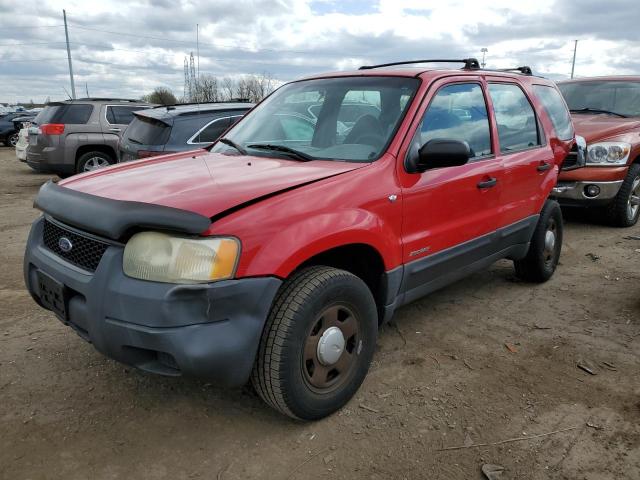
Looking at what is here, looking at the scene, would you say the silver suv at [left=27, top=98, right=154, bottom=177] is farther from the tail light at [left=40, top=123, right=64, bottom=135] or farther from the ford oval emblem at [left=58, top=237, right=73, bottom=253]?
the ford oval emblem at [left=58, top=237, right=73, bottom=253]

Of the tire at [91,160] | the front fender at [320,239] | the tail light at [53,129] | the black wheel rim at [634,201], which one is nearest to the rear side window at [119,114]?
the tire at [91,160]

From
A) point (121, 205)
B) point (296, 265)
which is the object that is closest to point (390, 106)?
point (296, 265)

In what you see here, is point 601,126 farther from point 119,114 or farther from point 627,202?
point 119,114

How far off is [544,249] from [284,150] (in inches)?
105

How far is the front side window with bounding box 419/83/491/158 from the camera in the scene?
132 inches

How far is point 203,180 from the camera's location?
2.72 m

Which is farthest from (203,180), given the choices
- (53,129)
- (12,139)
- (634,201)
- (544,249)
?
(12,139)

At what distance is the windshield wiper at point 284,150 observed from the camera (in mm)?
3168

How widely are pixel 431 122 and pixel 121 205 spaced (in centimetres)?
194

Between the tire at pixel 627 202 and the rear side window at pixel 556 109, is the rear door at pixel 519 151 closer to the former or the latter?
the rear side window at pixel 556 109

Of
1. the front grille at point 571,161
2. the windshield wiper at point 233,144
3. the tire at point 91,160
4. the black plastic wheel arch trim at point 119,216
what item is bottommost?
the tire at point 91,160

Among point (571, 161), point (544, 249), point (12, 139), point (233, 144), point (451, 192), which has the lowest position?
point (12, 139)

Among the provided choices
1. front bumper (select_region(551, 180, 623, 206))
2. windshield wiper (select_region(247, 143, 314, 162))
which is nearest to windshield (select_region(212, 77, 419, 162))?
windshield wiper (select_region(247, 143, 314, 162))

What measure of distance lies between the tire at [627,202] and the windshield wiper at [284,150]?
5302 millimetres
